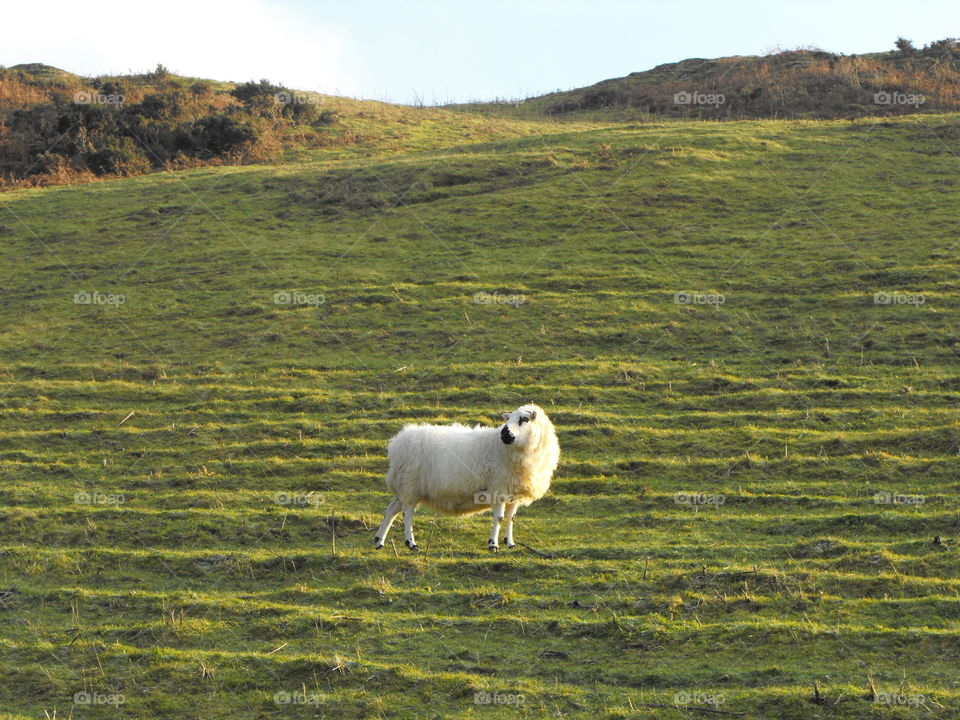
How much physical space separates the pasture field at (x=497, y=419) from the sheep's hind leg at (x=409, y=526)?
1.36 ft

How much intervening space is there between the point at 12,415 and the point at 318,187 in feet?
65.6

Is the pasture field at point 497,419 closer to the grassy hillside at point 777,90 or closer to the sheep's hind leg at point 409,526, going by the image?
the sheep's hind leg at point 409,526

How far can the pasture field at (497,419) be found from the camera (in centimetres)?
1264

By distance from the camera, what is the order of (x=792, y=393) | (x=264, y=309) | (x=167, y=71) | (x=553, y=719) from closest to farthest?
(x=553, y=719) → (x=792, y=393) → (x=264, y=309) → (x=167, y=71)

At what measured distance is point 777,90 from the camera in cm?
5525

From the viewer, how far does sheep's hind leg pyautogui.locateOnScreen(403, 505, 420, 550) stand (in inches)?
667

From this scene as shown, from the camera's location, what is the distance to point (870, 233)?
34000mm

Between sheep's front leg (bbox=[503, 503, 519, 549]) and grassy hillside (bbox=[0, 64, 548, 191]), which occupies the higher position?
grassy hillside (bbox=[0, 64, 548, 191])

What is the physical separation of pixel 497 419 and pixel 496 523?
6474 mm

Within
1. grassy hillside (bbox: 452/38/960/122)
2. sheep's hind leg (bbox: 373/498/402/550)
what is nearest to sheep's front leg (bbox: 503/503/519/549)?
sheep's hind leg (bbox: 373/498/402/550)

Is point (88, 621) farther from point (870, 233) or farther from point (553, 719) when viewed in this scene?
point (870, 233)

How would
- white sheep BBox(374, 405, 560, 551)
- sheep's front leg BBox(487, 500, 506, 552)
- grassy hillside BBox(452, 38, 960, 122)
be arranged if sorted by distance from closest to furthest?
sheep's front leg BBox(487, 500, 506, 552), white sheep BBox(374, 405, 560, 551), grassy hillside BBox(452, 38, 960, 122)

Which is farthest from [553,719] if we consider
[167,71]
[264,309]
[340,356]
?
[167,71]

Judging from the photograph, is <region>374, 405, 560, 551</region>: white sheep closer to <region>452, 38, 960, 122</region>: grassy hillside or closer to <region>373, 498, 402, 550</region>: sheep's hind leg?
<region>373, 498, 402, 550</region>: sheep's hind leg
